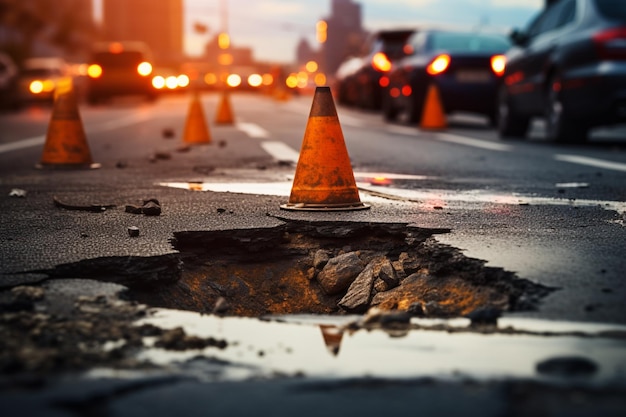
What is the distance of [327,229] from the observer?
498 cm

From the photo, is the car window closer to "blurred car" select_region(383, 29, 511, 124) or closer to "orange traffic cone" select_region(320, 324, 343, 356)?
"blurred car" select_region(383, 29, 511, 124)

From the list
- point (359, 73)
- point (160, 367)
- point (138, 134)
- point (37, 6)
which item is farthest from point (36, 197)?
point (37, 6)

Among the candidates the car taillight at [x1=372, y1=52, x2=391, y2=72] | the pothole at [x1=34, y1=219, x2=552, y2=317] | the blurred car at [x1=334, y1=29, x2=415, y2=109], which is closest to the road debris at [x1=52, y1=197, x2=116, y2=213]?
the pothole at [x1=34, y1=219, x2=552, y2=317]

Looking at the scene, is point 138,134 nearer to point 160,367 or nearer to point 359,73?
point 359,73

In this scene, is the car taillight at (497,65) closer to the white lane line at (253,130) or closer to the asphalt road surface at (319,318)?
the white lane line at (253,130)

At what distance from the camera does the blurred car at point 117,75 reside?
32.6m

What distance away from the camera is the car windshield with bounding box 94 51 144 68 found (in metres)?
33.1

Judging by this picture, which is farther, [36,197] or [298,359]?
[36,197]

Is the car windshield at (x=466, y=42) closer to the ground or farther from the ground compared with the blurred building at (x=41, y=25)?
closer to the ground

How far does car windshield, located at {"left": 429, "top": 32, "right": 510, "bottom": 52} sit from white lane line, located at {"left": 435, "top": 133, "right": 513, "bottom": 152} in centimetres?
274

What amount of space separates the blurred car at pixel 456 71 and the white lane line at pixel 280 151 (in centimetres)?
498

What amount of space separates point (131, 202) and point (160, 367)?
11.9 ft

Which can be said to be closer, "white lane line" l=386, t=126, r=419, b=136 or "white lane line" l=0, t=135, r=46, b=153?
"white lane line" l=0, t=135, r=46, b=153

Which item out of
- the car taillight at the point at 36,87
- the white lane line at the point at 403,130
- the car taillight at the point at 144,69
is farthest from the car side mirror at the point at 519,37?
the car taillight at the point at 36,87
